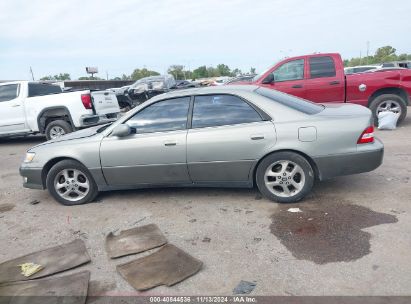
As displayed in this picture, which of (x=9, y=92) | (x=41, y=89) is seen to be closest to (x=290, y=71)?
(x=41, y=89)

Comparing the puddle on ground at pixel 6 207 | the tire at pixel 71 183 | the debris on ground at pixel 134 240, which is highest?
the tire at pixel 71 183

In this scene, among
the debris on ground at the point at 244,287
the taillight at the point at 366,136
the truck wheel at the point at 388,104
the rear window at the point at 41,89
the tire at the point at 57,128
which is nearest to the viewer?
the debris on ground at the point at 244,287

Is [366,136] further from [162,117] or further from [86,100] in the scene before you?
[86,100]

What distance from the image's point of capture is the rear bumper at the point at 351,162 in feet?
13.6

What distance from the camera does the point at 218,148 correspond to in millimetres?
4320

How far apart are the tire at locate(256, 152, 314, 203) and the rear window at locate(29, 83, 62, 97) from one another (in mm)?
7909

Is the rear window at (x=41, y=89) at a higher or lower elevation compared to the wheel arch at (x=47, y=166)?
higher

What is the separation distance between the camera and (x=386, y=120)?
8.62m

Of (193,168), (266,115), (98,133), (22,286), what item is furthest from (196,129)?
(22,286)

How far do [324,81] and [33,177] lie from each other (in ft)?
22.7

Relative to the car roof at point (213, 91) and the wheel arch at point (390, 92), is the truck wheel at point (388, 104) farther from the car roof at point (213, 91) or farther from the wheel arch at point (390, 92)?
the car roof at point (213, 91)

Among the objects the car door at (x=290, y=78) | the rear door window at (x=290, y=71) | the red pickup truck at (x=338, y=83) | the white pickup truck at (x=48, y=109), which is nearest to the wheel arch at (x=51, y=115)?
the white pickup truck at (x=48, y=109)

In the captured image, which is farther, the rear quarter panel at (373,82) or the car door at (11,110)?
the car door at (11,110)

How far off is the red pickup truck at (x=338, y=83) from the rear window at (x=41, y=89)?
591 cm
